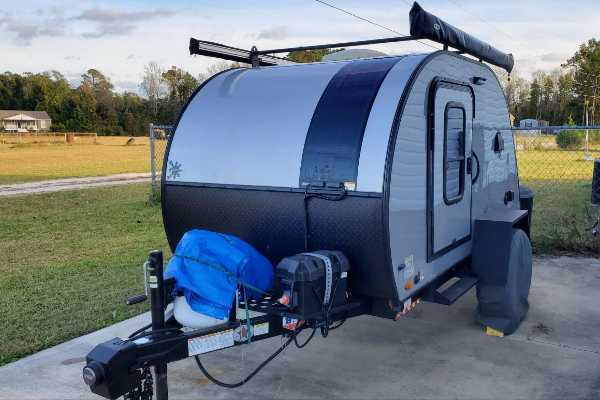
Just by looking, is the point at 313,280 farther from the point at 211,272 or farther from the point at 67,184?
the point at 67,184

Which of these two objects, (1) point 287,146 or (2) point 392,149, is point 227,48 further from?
(2) point 392,149

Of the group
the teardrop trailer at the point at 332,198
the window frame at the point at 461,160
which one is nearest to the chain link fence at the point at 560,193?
the window frame at the point at 461,160

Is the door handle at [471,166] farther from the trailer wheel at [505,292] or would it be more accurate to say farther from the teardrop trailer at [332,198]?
the trailer wheel at [505,292]

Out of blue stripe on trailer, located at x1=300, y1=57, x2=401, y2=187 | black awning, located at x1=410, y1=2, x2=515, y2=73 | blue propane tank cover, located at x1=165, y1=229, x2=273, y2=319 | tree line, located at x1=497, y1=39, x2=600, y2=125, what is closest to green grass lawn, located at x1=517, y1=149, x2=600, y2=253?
black awning, located at x1=410, y1=2, x2=515, y2=73

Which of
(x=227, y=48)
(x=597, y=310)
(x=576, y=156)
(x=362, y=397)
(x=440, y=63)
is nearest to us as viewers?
(x=362, y=397)

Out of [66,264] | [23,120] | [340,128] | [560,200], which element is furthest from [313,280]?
[23,120]

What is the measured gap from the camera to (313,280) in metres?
3.70

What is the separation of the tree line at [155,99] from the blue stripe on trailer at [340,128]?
193 feet

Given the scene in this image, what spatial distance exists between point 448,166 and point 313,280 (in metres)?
1.89

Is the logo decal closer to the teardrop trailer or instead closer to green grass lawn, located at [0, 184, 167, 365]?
the teardrop trailer

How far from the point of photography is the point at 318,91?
4484 mm

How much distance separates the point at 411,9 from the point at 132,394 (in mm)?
3263

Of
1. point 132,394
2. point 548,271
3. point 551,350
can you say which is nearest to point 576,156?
point 548,271

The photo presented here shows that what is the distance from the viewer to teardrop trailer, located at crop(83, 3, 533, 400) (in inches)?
143
